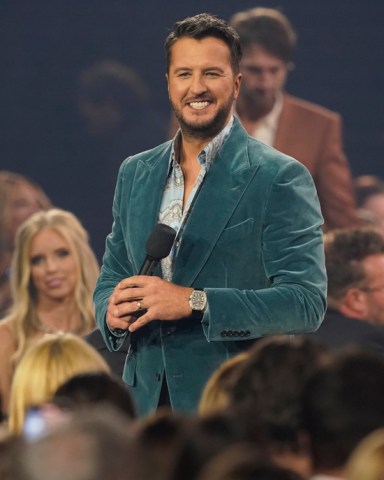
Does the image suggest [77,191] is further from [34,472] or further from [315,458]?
[34,472]

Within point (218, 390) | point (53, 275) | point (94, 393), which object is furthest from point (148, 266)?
point (53, 275)

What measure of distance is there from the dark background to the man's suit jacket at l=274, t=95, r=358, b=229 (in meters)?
0.05

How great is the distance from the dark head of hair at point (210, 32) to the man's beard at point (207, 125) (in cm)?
10

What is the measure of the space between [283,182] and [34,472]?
61.5 inches

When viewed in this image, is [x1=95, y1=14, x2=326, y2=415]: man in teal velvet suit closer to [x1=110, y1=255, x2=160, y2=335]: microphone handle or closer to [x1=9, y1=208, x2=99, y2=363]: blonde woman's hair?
[x1=110, y1=255, x2=160, y2=335]: microphone handle

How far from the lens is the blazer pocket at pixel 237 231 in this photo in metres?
2.89

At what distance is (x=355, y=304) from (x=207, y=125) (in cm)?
269

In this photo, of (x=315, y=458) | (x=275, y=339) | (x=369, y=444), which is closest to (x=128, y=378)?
(x=275, y=339)

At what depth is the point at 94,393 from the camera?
7.25 ft

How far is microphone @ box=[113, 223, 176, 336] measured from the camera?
9.18 feet

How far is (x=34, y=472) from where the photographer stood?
1.45 meters

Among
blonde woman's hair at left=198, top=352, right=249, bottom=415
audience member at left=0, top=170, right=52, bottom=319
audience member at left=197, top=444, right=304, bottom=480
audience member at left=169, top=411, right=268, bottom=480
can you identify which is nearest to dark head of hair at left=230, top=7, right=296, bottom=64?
audience member at left=0, top=170, right=52, bottom=319

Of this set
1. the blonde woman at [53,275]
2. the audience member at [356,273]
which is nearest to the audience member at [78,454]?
the audience member at [356,273]

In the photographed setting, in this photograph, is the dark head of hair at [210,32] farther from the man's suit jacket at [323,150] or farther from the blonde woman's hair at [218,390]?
the man's suit jacket at [323,150]
